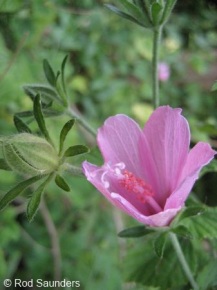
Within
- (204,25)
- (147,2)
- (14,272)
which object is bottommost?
(14,272)

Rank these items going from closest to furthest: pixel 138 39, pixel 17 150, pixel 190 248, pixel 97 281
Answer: pixel 17 150, pixel 190 248, pixel 97 281, pixel 138 39

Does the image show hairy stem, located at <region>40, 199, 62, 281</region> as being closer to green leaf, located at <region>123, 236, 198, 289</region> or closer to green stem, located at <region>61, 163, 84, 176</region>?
green leaf, located at <region>123, 236, 198, 289</region>

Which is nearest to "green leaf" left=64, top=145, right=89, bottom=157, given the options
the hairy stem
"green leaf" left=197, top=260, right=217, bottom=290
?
"green leaf" left=197, top=260, right=217, bottom=290

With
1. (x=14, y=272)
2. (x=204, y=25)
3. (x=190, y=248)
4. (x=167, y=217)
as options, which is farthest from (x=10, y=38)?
(x=204, y=25)

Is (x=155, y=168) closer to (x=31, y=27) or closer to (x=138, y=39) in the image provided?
(x=31, y=27)

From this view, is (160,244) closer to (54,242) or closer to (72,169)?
(72,169)

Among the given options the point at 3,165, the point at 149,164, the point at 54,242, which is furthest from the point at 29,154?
the point at 54,242

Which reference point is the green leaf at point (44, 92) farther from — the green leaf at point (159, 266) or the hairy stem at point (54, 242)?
the hairy stem at point (54, 242)
